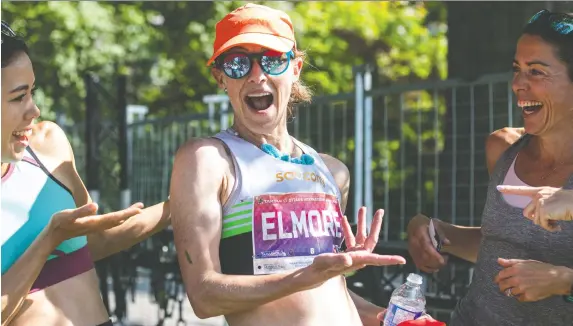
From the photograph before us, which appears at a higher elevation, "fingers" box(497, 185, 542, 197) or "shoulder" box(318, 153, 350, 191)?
"shoulder" box(318, 153, 350, 191)

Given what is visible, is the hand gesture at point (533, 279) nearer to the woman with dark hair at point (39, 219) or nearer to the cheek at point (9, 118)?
the woman with dark hair at point (39, 219)

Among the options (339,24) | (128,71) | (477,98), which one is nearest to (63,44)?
(128,71)

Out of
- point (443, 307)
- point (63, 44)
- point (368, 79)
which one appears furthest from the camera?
point (63, 44)

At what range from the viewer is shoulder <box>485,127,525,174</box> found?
3.33 m

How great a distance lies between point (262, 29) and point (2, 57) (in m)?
0.79

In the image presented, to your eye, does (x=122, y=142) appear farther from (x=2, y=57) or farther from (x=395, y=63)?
(x=395, y=63)

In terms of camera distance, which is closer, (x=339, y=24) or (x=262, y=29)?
(x=262, y=29)

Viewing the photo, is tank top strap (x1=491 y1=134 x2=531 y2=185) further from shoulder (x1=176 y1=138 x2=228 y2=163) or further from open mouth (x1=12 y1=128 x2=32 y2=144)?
open mouth (x1=12 y1=128 x2=32 y2=144)

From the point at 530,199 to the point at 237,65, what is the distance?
1.06 meters

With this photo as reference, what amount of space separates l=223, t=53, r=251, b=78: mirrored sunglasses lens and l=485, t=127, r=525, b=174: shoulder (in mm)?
1066

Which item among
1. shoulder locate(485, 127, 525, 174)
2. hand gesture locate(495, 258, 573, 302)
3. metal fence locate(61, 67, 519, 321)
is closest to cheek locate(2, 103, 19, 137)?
hand gesture locate(495, 258, 573, 302)

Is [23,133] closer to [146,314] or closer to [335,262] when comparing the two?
[335,262]

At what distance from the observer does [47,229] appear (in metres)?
2.59

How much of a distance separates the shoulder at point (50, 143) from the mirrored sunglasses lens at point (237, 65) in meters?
0.60
